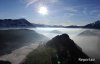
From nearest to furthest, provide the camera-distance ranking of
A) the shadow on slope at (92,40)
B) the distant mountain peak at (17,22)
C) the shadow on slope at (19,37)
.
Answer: the shadow on slope at (92,40) → the distant mountain peak at (17,22) → the shadow on slope at (19,37)

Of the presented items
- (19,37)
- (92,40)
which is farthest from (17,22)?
(19,37)

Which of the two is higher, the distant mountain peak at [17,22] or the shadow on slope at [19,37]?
the distant mountain peak at [17,22]

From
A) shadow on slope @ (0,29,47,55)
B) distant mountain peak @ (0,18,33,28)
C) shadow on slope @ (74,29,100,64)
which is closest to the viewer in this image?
shadow on slope @ (74,29,100,64)

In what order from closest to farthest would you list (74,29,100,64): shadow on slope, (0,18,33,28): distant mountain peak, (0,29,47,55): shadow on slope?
(74,29,100,64): shadow on slope, (0,18,33,28): distant mountain peak, (0,29,47,55): shadow on slope

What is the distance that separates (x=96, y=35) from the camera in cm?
781

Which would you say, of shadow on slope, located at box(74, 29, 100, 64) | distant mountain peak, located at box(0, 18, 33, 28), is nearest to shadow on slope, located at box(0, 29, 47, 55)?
distant mountain peak, located at box(0, 18, 33, 28)

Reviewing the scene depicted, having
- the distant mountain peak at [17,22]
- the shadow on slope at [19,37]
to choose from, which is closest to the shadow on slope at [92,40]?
the shadow on slope at [19,37]

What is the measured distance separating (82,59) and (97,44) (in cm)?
148

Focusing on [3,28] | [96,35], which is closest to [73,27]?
[96,35]

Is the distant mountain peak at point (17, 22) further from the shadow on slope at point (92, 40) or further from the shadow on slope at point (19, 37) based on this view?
the shadow on slope at point (92, 40)

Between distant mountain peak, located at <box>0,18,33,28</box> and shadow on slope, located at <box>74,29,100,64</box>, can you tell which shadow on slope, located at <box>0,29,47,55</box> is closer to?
distant mountain peak, located at <box>0,18,33,28</box>

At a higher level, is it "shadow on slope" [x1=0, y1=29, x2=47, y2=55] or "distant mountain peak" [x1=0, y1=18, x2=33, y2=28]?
"distant mountain peak" [x1=0, y1=18, x2=33, y2=28]

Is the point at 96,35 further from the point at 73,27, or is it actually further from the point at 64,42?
the point at 64,42

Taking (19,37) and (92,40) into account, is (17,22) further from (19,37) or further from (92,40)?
(19,37)
